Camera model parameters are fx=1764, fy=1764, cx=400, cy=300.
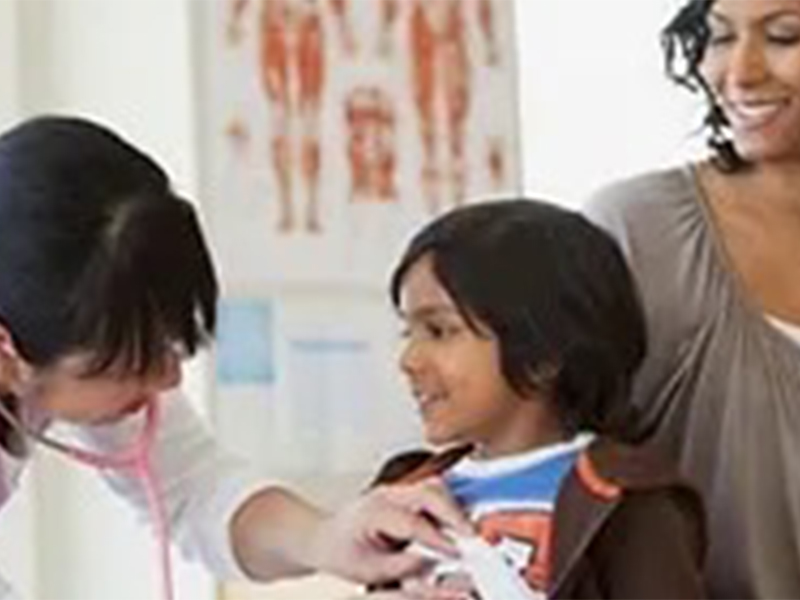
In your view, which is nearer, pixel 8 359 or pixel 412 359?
pixel 8 359

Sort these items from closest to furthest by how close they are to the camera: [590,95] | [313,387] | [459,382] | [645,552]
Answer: [645,552] < [459,382] < [313,387] < [590,95]

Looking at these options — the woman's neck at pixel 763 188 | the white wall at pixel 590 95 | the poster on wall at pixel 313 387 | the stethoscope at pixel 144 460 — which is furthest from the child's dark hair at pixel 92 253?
the white wall at pixel 590 95

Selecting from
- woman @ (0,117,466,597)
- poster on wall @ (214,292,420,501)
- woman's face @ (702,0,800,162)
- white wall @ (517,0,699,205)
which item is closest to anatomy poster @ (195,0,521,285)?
poster on wall @ (214,292,420,501)

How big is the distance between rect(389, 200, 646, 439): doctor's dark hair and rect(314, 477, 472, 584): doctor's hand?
13cm

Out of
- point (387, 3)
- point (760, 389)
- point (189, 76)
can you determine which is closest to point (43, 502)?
point (189, 76)

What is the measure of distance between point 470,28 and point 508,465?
94 cm

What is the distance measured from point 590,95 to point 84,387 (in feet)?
5.65

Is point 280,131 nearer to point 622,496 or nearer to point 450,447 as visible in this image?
point 450,447

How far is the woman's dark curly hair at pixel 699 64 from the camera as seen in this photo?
1623mm

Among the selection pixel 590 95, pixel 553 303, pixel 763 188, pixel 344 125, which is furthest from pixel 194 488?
pixel 590 95

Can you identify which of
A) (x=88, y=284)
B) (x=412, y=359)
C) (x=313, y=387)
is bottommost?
(x=313, y=387)

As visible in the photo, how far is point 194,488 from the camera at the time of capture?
1491 mm

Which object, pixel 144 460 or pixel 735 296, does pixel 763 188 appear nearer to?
pixel 735 296

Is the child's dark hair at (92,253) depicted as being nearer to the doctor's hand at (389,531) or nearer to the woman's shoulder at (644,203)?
the doctor's hand at (389,531)
